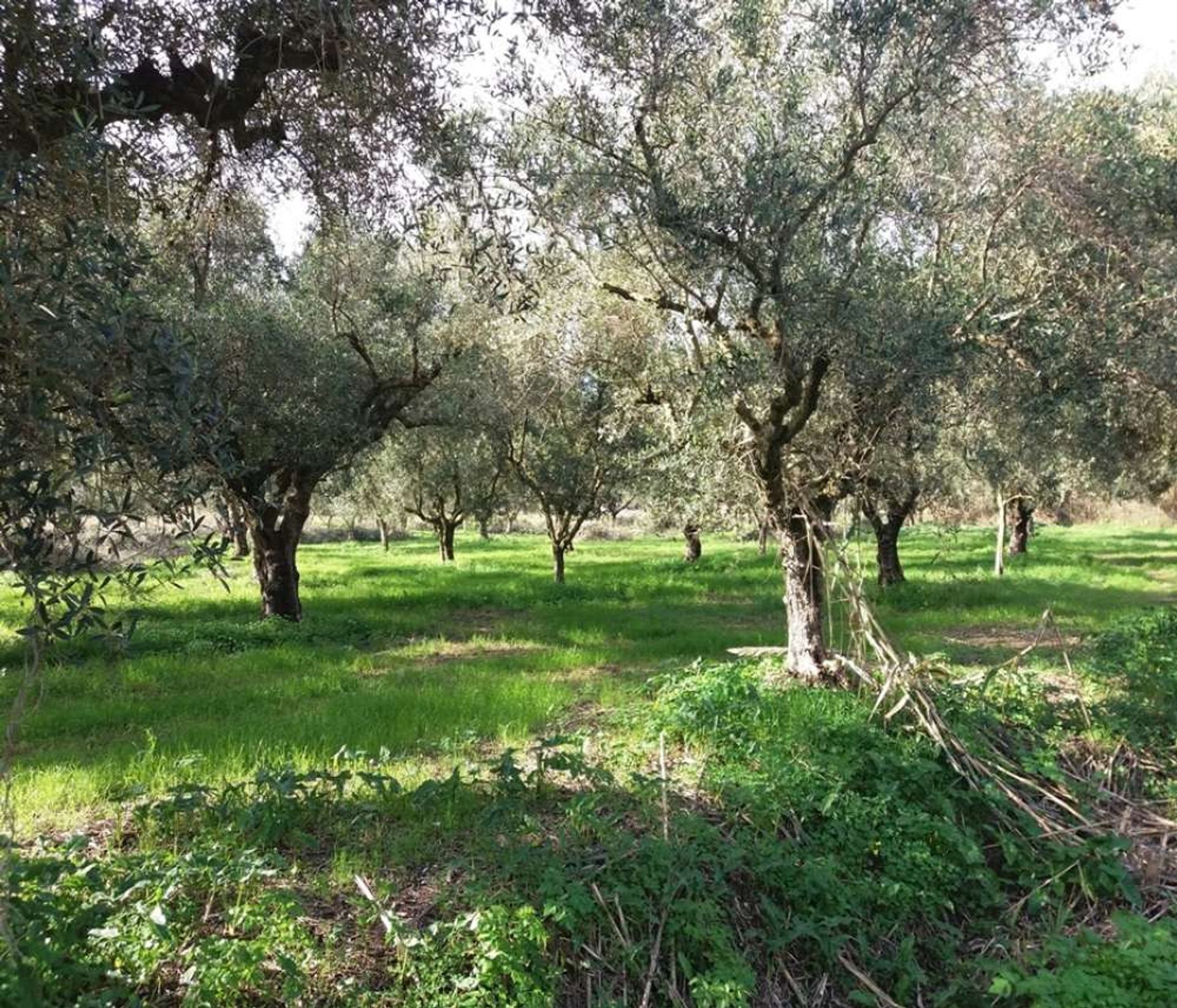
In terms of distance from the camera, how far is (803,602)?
Result: 9547 mm

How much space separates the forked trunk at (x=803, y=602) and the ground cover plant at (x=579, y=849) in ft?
2.15

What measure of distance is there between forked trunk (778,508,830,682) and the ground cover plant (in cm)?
66

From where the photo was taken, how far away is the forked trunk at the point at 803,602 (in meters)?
9.43

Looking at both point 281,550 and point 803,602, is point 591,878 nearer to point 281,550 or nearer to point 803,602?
point 803,602

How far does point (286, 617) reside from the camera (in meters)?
16.3

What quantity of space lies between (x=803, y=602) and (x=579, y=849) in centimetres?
535

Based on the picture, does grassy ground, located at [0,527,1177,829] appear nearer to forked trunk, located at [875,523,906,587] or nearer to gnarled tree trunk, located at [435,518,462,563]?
forked trunk, located at [875,523,906,587]

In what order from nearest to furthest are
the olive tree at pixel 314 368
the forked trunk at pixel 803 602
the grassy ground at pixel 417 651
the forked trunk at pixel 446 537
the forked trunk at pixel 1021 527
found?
the grassy ground at pixel 417 651, the forked trunk at pixel 803 602, the olive tree at pixel 314 368, the forked trunk at pixel 1021 527, the forked trunk at pixel 446 537

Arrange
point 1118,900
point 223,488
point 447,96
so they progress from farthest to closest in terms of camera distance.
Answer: point 447,96, point 1118,900, point 223,488

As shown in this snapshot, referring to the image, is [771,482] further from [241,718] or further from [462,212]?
[241,718]

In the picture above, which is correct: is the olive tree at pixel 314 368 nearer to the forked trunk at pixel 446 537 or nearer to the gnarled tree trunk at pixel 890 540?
the gnarled tree trunk at pixel 890 540

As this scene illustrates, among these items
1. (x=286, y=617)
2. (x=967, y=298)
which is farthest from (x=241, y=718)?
(x=967, y=298)

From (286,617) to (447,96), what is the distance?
12328mm

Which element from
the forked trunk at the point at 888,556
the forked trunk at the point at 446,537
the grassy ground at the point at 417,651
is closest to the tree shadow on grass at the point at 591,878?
the grassy ground at the point at 417,651
